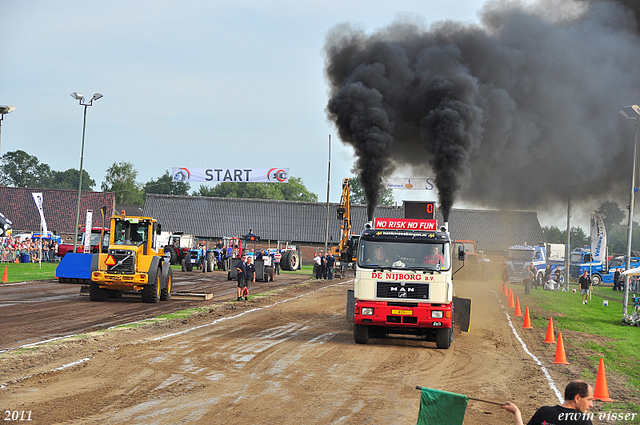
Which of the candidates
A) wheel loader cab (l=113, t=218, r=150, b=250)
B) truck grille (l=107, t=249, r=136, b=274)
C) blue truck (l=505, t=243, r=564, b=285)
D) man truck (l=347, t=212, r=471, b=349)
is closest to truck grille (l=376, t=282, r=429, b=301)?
man truck (l=347, t=212, r=471, b=349)

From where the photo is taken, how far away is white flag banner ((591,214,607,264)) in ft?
153

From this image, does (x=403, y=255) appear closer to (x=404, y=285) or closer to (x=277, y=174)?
(x=404, y=285)

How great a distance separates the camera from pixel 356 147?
2697cm

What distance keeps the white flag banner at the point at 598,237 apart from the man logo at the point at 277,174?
116 ft

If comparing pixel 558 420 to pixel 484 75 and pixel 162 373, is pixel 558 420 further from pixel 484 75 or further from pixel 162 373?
pixel 484 75

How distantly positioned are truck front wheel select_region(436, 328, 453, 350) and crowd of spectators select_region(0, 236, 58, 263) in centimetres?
3828

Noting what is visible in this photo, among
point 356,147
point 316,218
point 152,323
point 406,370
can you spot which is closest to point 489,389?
point 406,370

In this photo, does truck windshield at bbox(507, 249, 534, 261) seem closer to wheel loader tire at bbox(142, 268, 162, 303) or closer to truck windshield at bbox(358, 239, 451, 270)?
wheel loader tire at bbox(142, 268, 162, 303)

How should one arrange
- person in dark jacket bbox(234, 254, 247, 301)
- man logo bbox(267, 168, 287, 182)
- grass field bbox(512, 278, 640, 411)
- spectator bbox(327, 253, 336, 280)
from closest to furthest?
grass field bbox(512, 278, 640, 411) < person in dark jacket bbox(234, 254, 247, 301) < spectator bbox(327, 253, 336, 280) < man logo bbox(267, 168, 287, 182)

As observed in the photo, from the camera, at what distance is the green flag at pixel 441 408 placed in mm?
5145

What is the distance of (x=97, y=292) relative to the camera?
21906 millimetres

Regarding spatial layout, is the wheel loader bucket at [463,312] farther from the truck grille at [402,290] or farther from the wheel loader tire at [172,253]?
the wheel loader tire at [172,253]

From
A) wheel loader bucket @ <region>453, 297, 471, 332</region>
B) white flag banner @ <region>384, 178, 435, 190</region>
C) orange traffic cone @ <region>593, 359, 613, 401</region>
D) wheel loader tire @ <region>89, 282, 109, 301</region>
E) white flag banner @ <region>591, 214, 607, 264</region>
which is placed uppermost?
white flag banner @ <region>384, 178, 435, 190</region>

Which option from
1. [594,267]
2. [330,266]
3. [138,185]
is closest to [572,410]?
[330,266]
